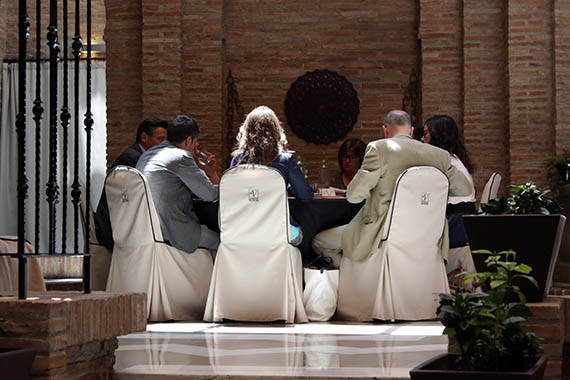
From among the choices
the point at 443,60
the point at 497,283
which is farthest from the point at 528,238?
the point at 443,60

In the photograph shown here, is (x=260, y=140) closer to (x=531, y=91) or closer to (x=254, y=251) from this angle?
(x=254, y=251)

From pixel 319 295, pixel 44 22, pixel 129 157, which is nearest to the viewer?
pixel 319 295

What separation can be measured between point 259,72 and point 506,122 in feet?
8.38

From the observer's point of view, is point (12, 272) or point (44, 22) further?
point (44, 22)

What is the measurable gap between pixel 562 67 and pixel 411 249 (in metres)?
3.71

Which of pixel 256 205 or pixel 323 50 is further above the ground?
pixel 323 50

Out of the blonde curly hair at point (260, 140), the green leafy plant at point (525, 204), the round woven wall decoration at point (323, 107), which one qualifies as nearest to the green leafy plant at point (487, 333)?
the green leafy plant at point (525, 204)

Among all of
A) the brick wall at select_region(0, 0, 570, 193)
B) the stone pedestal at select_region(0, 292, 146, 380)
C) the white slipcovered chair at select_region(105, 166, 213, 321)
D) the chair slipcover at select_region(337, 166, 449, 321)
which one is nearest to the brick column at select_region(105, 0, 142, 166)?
the brick wall at select_region(0, 0, 570, 193)

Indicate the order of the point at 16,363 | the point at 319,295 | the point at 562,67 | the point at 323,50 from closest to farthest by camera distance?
the point at 16,363 → the point at 319,295 → the point at 562,67 → the point at 323,50

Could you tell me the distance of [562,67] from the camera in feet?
25.2

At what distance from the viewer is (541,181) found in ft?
25.4

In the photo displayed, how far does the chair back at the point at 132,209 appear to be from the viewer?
192 inches

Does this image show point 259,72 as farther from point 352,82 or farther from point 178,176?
point 178,176

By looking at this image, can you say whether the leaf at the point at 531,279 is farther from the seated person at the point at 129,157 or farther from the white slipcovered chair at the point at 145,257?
the seated person at the point at 129,157
